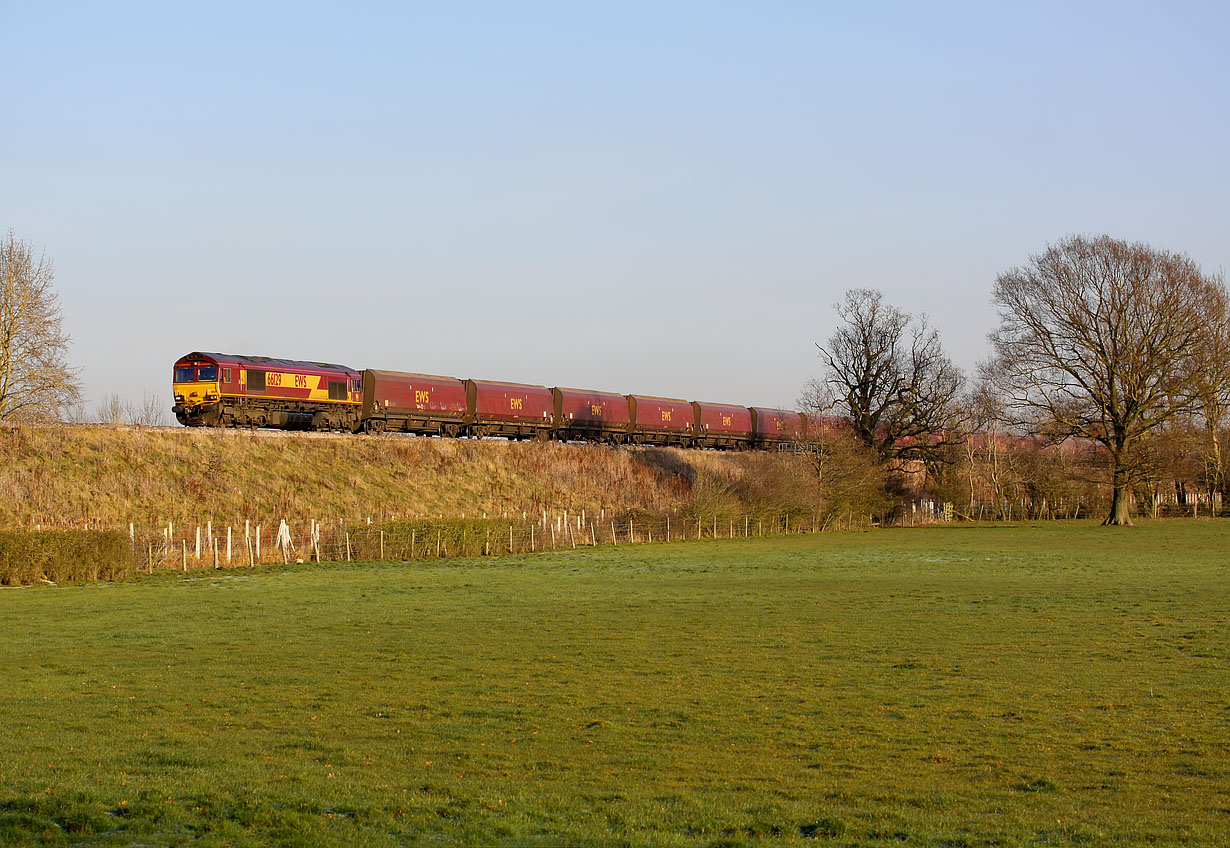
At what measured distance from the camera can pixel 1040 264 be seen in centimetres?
6009

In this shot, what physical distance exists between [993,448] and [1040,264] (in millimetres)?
18366

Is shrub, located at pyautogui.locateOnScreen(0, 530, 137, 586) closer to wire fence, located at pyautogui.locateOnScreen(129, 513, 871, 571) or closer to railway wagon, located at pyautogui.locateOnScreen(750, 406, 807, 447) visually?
wire fence, located at pyautogui.locateOnScreen(129, 513, 871, 571)

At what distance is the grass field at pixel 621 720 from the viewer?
8.35 metres

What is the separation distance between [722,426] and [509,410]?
67.4ft

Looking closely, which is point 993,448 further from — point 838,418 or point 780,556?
point 780,556

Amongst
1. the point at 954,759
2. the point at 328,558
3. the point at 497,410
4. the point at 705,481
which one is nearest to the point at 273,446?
the point at 328,558

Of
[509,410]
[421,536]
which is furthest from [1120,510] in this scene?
[421,536]

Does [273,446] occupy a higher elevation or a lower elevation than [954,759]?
higher

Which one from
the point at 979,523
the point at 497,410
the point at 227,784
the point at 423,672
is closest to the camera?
the point at 227,784

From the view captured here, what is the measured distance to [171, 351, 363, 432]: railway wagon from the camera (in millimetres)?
50312

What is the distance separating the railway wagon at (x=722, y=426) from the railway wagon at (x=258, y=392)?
97.4 feet

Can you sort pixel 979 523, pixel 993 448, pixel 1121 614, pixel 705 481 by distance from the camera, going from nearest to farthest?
1. pixel 1121 614
2. pixel 705 481
3. pixel 979 523
4. pixel 993 448

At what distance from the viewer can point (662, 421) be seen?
248ft

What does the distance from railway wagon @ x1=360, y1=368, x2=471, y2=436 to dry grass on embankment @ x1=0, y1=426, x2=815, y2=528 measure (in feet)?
4.41
